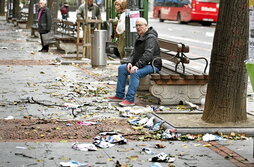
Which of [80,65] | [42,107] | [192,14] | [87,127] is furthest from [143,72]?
[192,14]

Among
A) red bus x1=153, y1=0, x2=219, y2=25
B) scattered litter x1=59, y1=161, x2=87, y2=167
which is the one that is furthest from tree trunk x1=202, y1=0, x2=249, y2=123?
red bus x1=153, y1=0, x2=219, y2=25

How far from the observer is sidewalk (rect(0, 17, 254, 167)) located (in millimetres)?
6781

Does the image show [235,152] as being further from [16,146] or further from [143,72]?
[143,72]

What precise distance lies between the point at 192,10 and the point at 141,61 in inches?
1395

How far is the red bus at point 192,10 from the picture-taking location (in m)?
44.9

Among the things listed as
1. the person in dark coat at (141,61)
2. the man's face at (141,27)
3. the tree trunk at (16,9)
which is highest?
the man's face at (141,27)

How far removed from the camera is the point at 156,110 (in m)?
10.1

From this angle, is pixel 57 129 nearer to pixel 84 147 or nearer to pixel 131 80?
pixel 84 147

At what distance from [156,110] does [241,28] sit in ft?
7.12

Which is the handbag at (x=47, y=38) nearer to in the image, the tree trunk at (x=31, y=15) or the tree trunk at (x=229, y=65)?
the tree trunk at (x=31, y=15)

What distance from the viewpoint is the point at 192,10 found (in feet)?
149

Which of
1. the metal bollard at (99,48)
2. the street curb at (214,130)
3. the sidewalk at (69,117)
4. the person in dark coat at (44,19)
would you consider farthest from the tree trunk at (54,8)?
the street curb at (214,130)

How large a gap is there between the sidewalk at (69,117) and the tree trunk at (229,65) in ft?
2.74

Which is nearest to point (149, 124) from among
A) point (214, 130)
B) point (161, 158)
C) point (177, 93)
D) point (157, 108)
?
point (214, 130)
